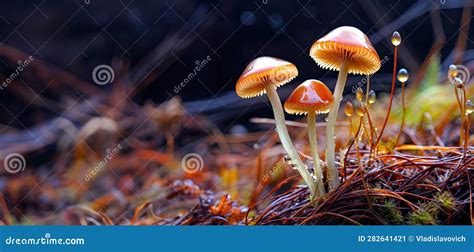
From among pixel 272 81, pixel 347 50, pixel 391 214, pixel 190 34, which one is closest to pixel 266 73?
pixel 272 81

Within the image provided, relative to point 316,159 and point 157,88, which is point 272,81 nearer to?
point 316,159

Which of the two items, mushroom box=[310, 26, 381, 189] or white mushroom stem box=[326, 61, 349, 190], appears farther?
white mushroom stem box=[326, 61, 349, 190]

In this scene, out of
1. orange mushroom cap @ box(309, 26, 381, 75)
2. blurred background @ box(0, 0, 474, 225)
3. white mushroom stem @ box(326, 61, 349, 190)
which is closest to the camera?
orange mushroom cap @ box(309, 26, 381, 75)

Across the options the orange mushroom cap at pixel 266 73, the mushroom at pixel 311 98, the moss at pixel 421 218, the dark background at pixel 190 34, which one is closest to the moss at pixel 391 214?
the moss at pixel 421 218

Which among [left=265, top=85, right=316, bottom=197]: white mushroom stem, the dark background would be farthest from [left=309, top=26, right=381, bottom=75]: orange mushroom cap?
the dark background

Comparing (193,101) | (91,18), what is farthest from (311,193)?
(91,18)

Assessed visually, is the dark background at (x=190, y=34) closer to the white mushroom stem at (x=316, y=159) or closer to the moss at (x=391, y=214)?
the white mushroom stem at (x=316, y=159)

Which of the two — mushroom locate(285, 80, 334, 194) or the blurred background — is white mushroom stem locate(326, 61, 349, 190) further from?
the blurred background

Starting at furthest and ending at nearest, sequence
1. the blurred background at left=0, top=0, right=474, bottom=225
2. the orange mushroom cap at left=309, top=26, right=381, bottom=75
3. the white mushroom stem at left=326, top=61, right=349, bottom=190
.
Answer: the blurred background at left=0, top=0, right=474, bottom=225
the white mushroom stem at left=326, top=61, right=349, bottom=190
the orange mushroom cap at left=309, top=26, right=381, bottom=75
